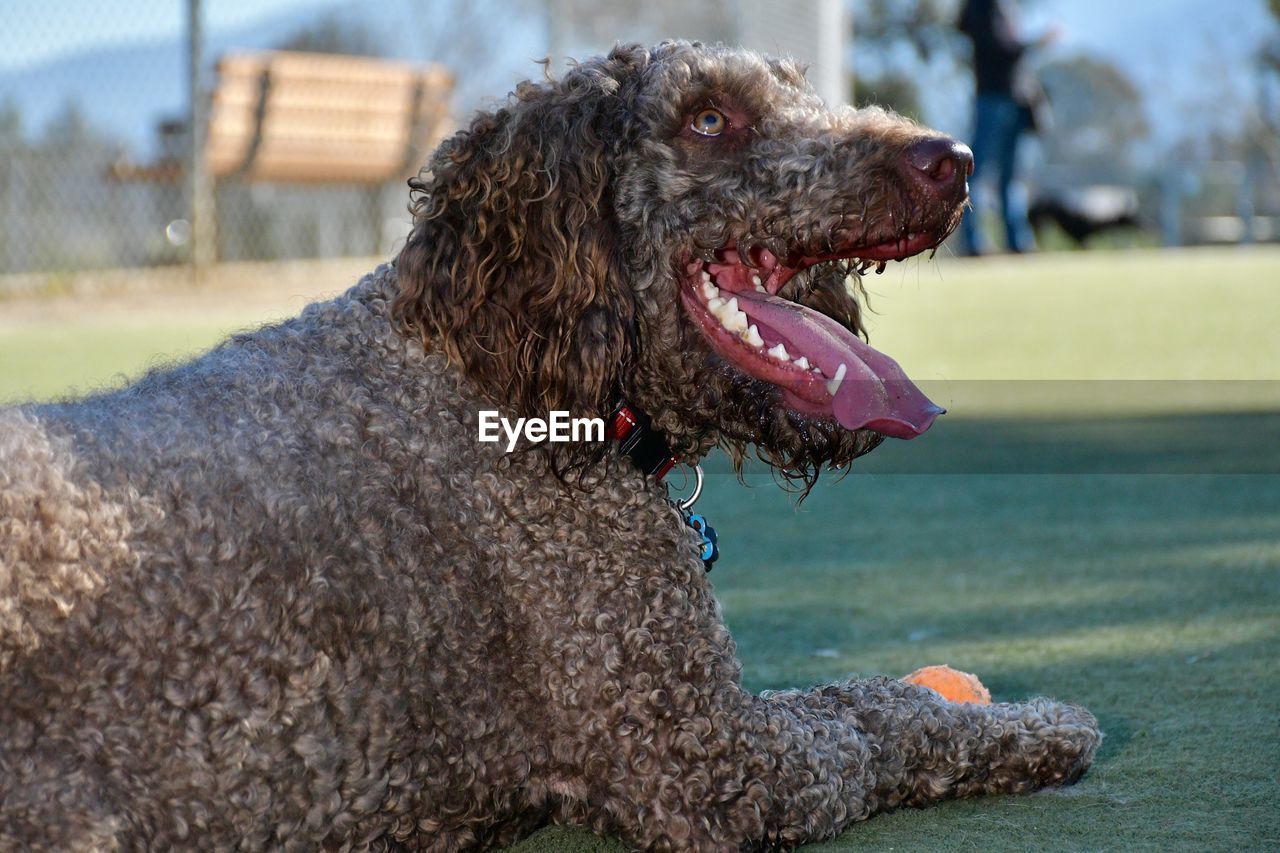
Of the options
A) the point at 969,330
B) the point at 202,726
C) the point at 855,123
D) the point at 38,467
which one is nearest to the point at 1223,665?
the point at 855,123

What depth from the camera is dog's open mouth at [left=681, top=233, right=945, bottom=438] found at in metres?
2.50

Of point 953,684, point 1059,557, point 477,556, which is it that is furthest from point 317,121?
point 477,556

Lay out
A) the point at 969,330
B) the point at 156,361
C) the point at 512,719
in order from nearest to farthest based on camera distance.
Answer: the point at 512,719 → the point at 156,361 → the point at 969,330

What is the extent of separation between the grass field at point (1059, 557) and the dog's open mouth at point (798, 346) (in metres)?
0.68

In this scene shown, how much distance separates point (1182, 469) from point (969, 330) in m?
4.26

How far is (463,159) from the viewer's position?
2.49 metres

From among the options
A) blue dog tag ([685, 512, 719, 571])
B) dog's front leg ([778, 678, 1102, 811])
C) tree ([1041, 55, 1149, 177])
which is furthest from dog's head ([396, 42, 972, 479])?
tree ([1041, 55, 1149, 177])

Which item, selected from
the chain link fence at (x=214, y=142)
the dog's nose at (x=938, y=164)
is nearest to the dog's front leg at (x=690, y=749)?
the dog's nose at (x=938, y=164)

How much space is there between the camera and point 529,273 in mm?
2406

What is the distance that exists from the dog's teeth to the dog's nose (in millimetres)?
330

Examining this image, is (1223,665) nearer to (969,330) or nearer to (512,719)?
(512,719)

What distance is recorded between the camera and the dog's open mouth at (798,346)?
2496 mm

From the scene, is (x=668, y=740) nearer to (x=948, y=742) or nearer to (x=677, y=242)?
(x=948, y=742)

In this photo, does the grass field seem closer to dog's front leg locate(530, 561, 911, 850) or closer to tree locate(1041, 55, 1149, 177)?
dog's front leg locate(530, 561, 911, 850)
